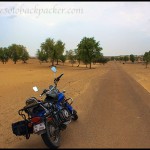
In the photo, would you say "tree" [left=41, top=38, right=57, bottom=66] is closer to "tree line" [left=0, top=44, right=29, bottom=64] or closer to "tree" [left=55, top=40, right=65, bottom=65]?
"tree" [left=55, top=40, right=65, bottom=65]

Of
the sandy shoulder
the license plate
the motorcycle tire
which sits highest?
the license plate

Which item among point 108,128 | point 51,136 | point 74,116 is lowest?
point 108,128

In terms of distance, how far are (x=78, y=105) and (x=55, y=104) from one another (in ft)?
13.8

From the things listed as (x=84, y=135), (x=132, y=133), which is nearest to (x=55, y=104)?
(x=84, y=135)

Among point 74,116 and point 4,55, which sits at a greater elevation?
point 4,55

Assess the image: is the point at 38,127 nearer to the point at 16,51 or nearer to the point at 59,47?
the point at 59,47

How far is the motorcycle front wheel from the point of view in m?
5.89

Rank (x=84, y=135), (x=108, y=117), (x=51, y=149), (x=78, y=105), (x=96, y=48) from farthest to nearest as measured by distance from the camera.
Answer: (x=96, y=48), (x=78, y=105), (x=108, y=117), (x=84, y=135), (x=51, y=149)

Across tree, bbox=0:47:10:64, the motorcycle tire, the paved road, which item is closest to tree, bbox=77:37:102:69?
tree, bbox=0:47:10:64

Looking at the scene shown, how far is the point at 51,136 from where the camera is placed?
6.19 metres

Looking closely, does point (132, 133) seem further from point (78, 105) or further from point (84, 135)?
point (78, 105)

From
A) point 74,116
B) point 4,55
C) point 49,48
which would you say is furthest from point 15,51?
point 74,116

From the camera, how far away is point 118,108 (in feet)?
34.6

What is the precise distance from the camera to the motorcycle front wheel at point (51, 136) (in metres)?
5.89
